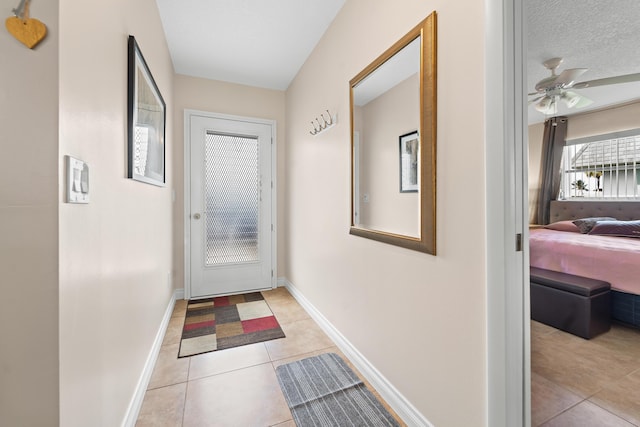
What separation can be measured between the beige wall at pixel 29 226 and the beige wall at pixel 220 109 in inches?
101

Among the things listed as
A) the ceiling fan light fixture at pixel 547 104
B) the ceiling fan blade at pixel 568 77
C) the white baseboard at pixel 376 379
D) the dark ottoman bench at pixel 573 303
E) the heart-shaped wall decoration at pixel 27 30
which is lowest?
the white baseboard at pixel 376 379

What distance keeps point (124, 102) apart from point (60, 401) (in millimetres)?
1271

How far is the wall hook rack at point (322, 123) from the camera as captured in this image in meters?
2.18

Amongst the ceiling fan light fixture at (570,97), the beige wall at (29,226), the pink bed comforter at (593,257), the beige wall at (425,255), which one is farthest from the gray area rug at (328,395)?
the ceiling fan light fixture at (570,97)

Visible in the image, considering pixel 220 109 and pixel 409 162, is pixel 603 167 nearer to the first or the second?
pixel 409 162

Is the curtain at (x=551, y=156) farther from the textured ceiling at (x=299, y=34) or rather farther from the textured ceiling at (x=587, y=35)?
the textured ceiling at (x=587, y=35)

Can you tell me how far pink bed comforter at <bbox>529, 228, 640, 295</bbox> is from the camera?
215 cm

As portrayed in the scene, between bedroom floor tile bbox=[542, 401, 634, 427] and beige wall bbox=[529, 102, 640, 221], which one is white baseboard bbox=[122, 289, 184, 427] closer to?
bedroom floor tile bbox=[542, 401, 634, 427]

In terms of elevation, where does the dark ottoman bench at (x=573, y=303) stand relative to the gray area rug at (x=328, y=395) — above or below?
above

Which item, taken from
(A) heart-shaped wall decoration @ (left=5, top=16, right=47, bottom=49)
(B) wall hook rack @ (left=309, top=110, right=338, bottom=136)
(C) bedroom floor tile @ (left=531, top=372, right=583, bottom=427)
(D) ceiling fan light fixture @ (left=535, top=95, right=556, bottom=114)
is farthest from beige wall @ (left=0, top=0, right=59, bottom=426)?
(D) ceiling fan light fixture @ (left=535, top=95, right=556, bottom=114)

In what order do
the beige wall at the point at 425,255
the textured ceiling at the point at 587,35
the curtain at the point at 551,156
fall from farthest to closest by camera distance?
the curtain at the point at 551,156, the textured ceiling at the point at 587,35, the beige wall at the point at 425,255

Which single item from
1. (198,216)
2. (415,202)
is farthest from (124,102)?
(198,216)

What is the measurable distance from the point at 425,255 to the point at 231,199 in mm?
2650

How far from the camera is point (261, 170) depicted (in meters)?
3.45
